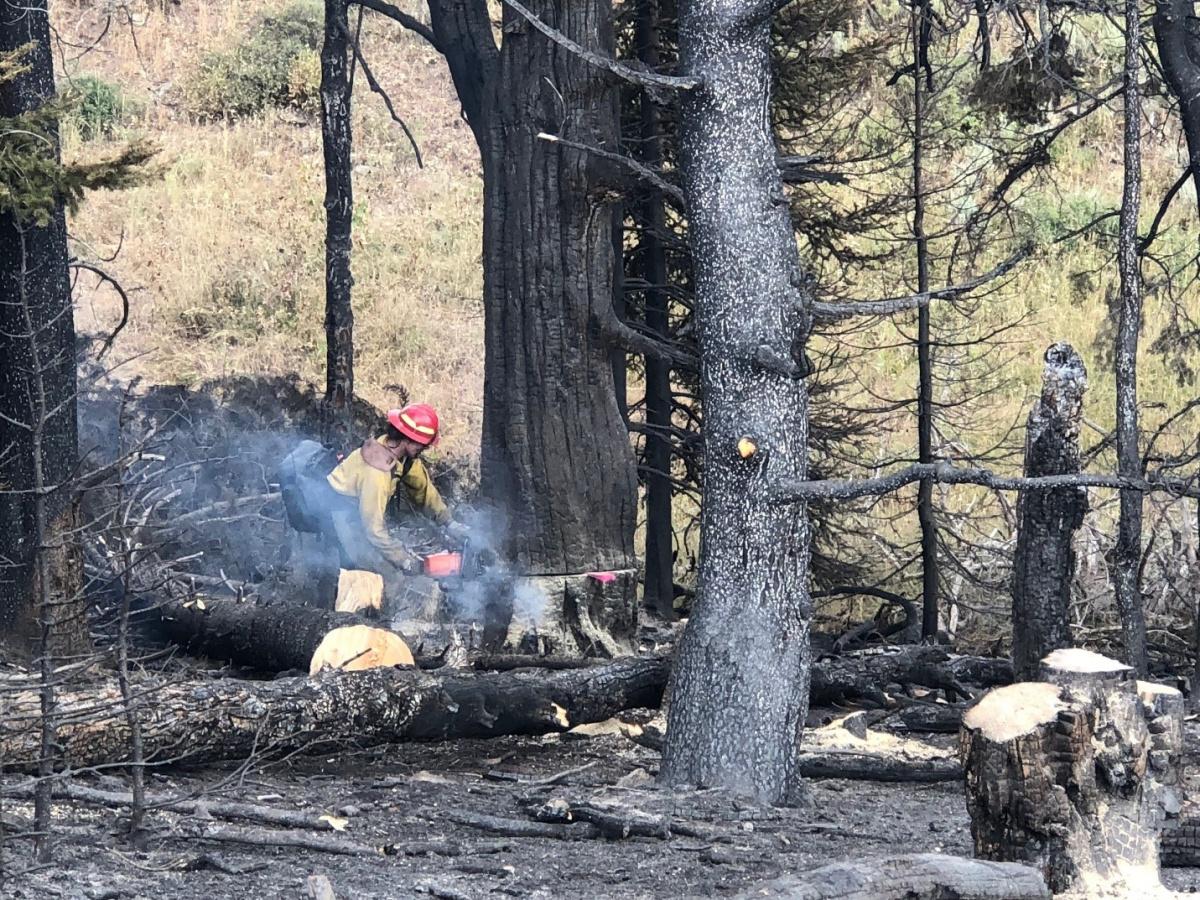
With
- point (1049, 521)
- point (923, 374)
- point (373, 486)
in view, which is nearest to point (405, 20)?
point (373, 486)

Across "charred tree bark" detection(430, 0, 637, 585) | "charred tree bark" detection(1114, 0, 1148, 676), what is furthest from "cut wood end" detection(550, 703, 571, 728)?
"charred tree bark" detection(1114, 0, 1148, 676)

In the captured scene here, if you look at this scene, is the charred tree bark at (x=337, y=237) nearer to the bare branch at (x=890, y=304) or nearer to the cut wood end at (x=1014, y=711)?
the bare branch at (x=890, y=304)

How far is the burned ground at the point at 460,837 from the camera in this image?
5516 millimetres

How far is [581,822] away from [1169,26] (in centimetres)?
694

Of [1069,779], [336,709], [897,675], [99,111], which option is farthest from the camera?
[99,111]

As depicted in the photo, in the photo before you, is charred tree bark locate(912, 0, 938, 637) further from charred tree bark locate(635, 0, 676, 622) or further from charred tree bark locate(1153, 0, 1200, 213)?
charred tree bark locate(635, 0, 676, 622)

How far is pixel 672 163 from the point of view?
12.8 meters

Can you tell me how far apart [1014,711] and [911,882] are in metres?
1.01

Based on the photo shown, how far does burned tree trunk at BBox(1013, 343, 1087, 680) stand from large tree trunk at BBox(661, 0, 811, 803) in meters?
1.47

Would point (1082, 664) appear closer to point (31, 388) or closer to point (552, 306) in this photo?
point (552, 306)

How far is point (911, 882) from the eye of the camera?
4398 millimetres

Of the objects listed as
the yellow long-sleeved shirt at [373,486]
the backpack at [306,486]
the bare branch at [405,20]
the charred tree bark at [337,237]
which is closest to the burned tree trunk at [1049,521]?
the yellow long-sleeved shirt at [373,486]

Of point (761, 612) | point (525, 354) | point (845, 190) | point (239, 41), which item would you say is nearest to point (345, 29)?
point (525, 354)

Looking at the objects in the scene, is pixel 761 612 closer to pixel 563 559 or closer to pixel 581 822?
pixel 581 822
